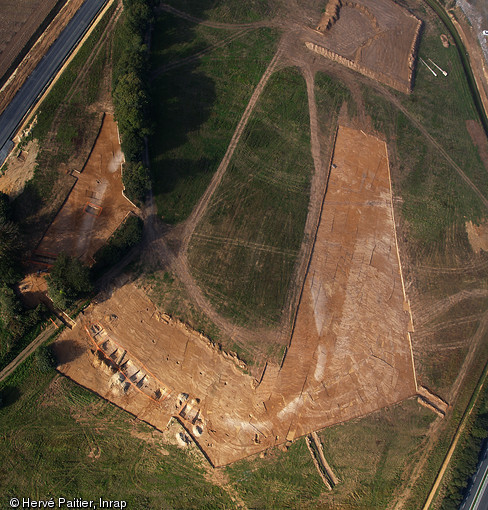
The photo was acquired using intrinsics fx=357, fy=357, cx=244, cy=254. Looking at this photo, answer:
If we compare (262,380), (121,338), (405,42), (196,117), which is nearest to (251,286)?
(262,380)

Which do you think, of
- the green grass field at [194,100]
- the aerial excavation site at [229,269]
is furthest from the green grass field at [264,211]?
the green grass field at [194,100]

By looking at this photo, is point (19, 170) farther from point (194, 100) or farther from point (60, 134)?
point (194, 100)

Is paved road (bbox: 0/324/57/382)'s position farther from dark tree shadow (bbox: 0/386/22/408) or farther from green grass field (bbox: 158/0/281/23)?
green grass field (bbox: 158/0/281/23)

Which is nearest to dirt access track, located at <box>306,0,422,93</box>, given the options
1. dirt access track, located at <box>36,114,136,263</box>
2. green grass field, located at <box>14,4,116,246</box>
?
green grass field, located at <box>14,4,116,246</box>

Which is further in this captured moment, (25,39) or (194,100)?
(194,100)

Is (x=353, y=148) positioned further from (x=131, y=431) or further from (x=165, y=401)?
(x=131, y=431)

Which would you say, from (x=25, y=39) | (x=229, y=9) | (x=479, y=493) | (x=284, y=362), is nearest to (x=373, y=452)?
(x=479, y=493)

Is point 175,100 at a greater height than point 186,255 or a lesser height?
greater
